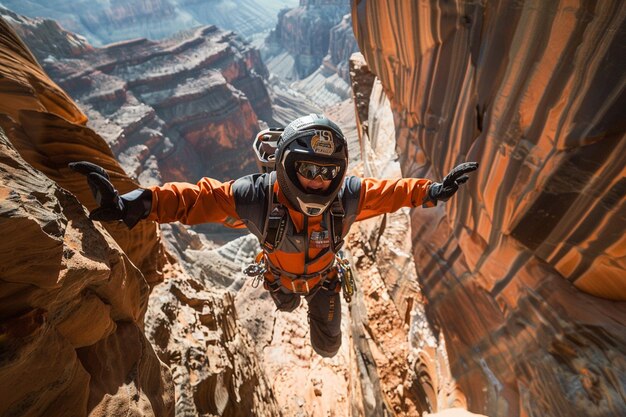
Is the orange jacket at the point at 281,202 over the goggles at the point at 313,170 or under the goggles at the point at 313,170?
under

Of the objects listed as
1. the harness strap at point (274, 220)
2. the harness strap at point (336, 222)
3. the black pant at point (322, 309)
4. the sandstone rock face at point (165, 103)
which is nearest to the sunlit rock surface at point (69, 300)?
the black pant at point (322, 309)

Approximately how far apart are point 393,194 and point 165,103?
41711 mm

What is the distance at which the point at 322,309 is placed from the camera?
17.9ft

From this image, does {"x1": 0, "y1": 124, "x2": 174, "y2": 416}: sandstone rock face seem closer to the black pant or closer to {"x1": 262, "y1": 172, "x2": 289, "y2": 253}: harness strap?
{"x1": 262, "y1": 172, "x2": 289, "y2": 253}: harness strap

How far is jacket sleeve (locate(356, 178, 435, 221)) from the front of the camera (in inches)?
154

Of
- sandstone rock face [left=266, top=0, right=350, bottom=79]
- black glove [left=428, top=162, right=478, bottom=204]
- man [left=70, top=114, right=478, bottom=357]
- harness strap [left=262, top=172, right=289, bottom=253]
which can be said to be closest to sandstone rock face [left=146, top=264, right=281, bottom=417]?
man [left=70, top=114, right=478, bottom=357]

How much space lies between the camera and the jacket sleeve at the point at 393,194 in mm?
3906

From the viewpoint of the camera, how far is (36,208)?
195 centimetres

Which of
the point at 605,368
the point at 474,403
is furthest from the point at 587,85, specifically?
the point at 474,403

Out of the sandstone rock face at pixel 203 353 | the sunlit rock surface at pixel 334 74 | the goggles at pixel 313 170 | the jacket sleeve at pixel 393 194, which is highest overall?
the goggles at pixel 313 170

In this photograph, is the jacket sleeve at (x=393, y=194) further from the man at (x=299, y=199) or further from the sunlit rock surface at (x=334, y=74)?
the sunlit rock surface at (x=334, y=74)

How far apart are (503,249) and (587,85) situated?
2334 mm

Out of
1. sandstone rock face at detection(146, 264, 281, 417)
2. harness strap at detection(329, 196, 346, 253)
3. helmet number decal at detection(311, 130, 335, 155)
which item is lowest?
sandstone rock face at detection(146, 264, 281, 417)

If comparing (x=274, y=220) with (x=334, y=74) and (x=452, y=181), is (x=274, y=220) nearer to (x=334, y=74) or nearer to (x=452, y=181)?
(x=452, y=181)
